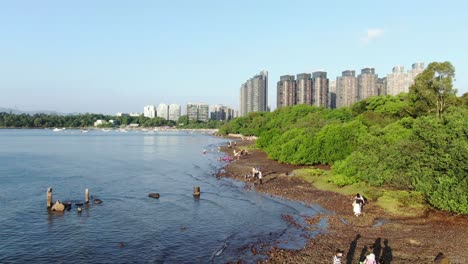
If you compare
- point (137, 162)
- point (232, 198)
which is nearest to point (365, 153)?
point (232, 198)

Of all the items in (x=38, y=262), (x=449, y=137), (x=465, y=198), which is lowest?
(x=38, y=262)

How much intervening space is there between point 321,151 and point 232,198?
84.0 feet

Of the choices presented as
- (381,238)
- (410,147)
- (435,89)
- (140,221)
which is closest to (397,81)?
(435,89)

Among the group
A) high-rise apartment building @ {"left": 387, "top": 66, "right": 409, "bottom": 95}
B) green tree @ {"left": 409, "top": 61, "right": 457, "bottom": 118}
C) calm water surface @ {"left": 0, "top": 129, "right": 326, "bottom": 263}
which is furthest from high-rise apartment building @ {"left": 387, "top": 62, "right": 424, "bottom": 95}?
calm water surface @ {"left": 0, "top": 129, "right": 326, "bottom": 263}

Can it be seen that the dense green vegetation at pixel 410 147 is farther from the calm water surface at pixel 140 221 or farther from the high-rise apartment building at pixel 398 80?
the high-rise apartment building at pixel 398 80

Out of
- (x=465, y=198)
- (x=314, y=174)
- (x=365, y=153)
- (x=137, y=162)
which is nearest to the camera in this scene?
(x=465, y=198)

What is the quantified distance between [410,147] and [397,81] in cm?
16327

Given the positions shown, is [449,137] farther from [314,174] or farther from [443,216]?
[314,174]

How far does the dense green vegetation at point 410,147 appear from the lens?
32.7 metres

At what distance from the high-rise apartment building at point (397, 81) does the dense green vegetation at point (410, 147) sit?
331 feet

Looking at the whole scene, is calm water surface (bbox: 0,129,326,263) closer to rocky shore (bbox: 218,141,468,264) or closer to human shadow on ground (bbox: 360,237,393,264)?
rocky shore (bbox: 218,141,468,264)

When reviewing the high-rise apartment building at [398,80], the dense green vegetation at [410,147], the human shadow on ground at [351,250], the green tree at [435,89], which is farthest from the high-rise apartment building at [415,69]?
the human shadow on ground at [351,250]

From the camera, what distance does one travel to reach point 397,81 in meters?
186

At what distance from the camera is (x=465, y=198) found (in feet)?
99.3
